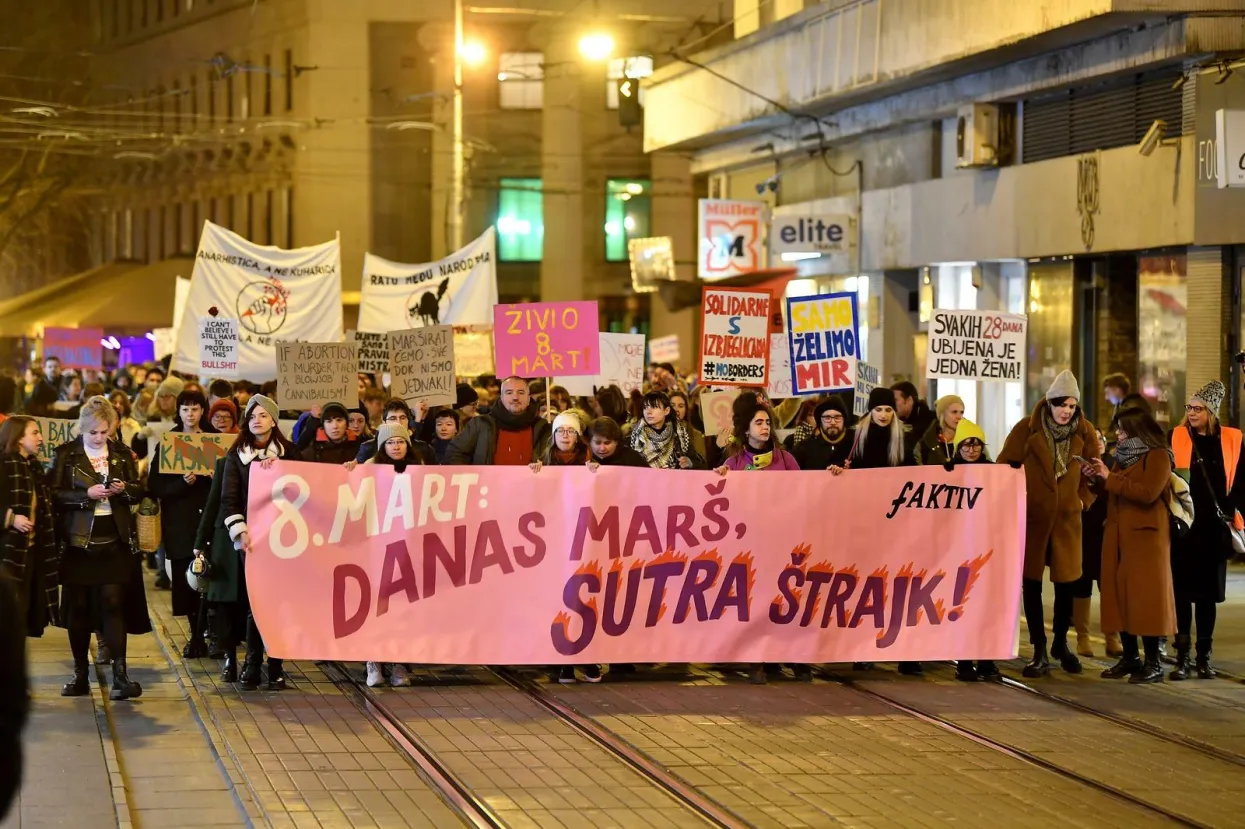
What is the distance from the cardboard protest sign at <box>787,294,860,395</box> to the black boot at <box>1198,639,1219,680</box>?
12.7ft

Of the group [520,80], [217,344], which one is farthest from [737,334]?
[520,80]

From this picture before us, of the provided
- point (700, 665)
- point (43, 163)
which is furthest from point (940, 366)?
point (43, 163)

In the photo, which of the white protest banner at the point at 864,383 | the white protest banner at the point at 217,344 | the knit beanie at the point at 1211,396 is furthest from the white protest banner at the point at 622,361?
the knit beanie at the point at 1211,396

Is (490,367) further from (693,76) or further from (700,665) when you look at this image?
(700,665)

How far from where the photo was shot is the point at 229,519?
12047mm

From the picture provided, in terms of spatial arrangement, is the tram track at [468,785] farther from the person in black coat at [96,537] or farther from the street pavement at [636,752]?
the person in black coat at [96,537]

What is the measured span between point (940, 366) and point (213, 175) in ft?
147

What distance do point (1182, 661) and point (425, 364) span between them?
A: 7.60 metres

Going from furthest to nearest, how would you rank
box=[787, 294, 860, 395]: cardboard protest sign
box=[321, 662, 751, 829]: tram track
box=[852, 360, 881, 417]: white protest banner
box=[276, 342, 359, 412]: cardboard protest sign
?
box=[276, 342, 359, 412]: cardboard protest sign → box=[852, 360, 881, 417]: white protest banner → box=[787, 294, 860, 395]: cardboard protest sign → box=[321, 662, 751, 829]: tram track

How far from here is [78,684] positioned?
11984mm

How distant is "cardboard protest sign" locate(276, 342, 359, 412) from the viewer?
17.3 meters

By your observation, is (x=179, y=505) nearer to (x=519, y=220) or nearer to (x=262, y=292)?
(x=262, y=292)

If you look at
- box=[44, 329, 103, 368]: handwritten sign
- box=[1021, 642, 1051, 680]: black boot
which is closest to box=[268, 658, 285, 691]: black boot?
box=[1021, 642, 1051, 680]: black boot

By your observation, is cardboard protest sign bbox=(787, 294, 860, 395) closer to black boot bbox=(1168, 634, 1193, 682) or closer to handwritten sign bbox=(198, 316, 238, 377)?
black boot bbox=(1168, 634, 1193, 682)
